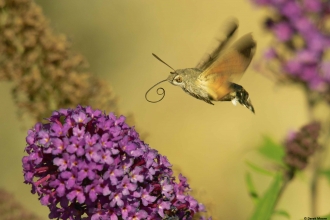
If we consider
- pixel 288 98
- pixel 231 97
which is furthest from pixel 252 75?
pixel 231 97


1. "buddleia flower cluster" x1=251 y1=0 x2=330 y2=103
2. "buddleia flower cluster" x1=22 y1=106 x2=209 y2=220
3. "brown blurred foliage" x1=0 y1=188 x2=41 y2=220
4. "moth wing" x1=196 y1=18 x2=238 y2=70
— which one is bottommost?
"buddleia flower cluster" x1=22 y1=106 x2=209 y2=220

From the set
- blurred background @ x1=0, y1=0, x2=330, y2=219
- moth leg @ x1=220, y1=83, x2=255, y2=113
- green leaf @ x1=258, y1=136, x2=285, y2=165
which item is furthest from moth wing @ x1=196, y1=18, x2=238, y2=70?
blurred background @ x1=0, y1=0, x2=330, y2=219

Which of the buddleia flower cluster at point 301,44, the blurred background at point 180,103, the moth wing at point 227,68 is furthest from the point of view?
the blurred background at point 180,103

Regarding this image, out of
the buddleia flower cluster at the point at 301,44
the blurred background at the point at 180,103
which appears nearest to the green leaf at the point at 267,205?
the buddleia flower cluster at the point at 301,44

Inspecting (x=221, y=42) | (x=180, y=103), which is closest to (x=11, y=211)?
(x=221, y=42)

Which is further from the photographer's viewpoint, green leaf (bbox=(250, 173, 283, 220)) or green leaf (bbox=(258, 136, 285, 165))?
green leaf (bbox=(258, 136, 285, 165))

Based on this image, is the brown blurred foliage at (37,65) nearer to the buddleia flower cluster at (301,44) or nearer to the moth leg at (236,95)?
the moth leg at (236,95)

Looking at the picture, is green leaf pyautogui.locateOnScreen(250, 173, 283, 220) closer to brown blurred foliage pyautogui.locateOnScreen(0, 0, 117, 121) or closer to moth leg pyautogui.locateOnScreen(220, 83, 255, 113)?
moth leg pyautogui.locateOnScreen(220, 83, 255, 113)
